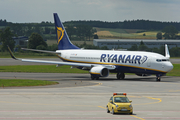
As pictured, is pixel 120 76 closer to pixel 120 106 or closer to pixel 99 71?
pixel 99 71

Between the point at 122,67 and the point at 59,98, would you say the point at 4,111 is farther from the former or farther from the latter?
the point at 122,67

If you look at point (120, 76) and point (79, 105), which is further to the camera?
point (120, 76)

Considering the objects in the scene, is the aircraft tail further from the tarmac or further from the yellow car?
the yellow car

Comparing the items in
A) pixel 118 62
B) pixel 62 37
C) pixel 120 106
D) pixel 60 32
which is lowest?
pixel 120 106

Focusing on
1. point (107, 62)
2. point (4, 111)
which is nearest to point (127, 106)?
point (4, 111)

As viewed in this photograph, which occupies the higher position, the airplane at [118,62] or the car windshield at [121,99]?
the airplane at [118,62]

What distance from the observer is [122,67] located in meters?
56.9

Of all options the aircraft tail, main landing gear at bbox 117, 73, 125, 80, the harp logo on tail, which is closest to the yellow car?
main landing gear at bbox 117, 73, 125, 80

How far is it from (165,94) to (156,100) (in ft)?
16.9

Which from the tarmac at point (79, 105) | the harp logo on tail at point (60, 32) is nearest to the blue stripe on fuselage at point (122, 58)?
the harp logo on tail at point (60, 32)

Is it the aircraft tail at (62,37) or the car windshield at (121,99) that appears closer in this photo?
the car windshield at (121,99)

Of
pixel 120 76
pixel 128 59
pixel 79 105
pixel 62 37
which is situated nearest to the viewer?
pixel 79 105

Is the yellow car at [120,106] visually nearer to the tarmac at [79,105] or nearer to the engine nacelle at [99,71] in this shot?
the tarmac at [79,105]

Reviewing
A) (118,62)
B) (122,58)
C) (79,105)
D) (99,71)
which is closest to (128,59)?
(122,58)
